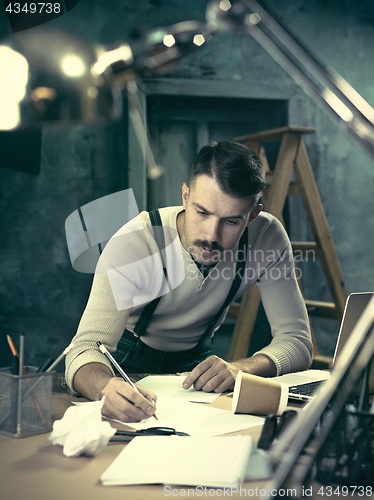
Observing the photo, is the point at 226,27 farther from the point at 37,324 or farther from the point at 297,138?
the point at 37,324

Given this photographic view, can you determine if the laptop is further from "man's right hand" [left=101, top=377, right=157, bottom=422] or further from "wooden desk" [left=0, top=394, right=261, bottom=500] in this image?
"wooden desk" [left=0, top=394, right=261, bottom=500]

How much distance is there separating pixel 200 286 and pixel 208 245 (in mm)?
182

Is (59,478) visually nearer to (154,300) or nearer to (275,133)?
(154,300)

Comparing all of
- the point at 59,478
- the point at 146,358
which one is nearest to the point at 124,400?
the point at 59,478

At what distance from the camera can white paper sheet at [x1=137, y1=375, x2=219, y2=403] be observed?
1.01 metres

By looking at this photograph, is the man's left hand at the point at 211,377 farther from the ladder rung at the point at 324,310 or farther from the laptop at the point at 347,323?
the ladder rung at the point at 324,310

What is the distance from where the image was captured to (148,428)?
2.53 feet

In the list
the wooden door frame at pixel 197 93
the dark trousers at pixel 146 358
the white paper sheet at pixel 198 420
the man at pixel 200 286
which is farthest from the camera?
the wooden door frame at pixel 197 93

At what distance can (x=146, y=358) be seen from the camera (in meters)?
1.60

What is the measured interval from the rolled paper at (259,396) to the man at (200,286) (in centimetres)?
20

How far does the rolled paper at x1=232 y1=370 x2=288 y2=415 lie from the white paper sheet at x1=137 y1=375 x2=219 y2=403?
5.2 inches

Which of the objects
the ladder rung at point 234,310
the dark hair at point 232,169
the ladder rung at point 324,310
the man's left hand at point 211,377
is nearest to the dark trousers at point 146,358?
the man's left hand at point 211,377

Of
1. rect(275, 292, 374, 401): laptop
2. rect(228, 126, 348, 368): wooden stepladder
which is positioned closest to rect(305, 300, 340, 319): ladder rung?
rect(228, 126, 348, 368): wooden stepladder

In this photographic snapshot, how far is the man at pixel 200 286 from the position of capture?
1.20 metres
